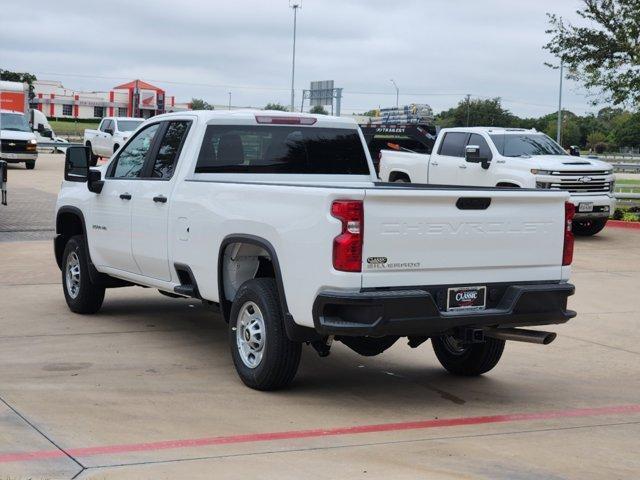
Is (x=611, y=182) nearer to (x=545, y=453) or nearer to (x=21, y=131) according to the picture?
(x=545, y=453)

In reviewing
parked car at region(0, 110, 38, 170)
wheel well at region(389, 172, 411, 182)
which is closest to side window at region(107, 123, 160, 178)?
wheel well at region(389, 172, 411, 182)

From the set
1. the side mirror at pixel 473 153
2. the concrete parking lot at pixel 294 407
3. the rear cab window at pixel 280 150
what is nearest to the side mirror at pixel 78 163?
the concrete parking lot at pixel 294 407

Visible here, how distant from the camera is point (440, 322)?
22.7 ft

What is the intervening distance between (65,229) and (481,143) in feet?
36.8

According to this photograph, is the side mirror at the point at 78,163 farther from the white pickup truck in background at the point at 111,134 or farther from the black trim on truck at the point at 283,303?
the white pickup truck in background at the point at 111,134

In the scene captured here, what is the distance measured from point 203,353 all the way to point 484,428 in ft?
9.78

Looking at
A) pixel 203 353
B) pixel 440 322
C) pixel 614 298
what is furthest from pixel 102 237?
pixel 614 298

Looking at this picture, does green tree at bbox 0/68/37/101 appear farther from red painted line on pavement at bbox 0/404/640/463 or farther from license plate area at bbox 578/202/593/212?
red painted line on pavement at bbox 0/404/640/463

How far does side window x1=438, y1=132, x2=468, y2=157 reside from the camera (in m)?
20.9

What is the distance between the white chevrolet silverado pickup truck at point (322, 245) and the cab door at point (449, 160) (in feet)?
38.1

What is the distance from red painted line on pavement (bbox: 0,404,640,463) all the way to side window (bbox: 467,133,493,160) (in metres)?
12.9

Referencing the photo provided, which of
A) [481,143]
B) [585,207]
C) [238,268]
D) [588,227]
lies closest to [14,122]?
[481,143]

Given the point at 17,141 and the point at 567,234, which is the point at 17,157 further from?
the point at 567,234

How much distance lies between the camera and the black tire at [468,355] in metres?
8.21
